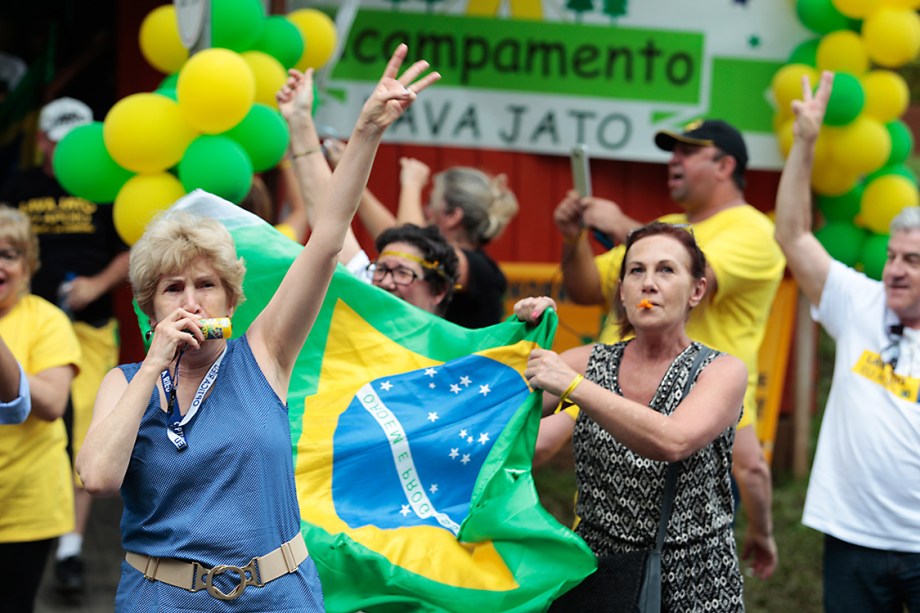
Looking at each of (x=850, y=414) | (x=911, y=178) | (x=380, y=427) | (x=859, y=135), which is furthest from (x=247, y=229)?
(x=911, y=178)

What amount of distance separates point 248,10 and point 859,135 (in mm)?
3060

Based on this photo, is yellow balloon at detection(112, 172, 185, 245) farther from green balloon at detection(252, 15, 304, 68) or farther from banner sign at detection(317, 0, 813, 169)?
banner sign at detection(317, 0, 813, 169)

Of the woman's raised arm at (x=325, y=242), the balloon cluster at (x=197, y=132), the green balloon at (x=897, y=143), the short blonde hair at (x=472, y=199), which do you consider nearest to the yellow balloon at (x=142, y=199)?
the balloon cluster at (x=197, y=132)

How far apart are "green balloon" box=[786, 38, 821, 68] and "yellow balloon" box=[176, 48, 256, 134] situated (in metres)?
3.20

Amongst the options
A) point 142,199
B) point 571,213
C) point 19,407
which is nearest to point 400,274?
point 142,199

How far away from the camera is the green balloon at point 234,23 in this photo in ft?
15.4

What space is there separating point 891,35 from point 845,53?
244mm

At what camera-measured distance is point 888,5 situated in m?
6.11

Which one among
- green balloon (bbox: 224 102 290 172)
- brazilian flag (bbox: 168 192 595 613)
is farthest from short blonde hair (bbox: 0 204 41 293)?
brazilian flag (bbox: 168 192 595 613)

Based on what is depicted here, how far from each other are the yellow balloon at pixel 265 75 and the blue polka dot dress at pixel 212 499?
7.42 feet

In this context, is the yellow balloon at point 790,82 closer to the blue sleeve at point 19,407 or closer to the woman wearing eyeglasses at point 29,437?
the woman wearing eyeglasses at point 29,437

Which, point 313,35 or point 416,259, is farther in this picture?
point 313,35

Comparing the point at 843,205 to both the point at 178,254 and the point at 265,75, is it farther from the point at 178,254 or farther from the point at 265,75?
the point at 178,254

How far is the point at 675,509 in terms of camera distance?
10.6ft
